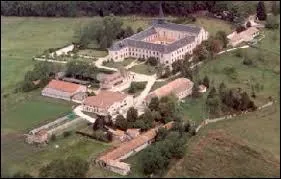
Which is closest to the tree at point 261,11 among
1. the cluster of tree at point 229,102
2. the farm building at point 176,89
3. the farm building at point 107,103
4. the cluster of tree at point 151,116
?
the farm building at point 176,89

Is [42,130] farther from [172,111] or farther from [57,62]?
[57,62]

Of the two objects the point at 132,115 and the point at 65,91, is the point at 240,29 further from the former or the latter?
the point at 132,115

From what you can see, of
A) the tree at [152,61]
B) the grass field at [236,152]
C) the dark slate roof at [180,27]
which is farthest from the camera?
the dark slate roof at [180,27]

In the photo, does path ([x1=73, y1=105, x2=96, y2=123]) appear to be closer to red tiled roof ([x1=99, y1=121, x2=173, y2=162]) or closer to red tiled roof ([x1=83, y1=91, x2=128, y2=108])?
red tiled roof ([x1=83, y1=91, x2=128, y2=108])

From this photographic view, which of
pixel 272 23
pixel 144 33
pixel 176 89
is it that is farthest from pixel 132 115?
pixel 272 23

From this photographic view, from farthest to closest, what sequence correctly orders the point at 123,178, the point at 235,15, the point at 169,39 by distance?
the point at 235,15
the point at 169,39
the point at 123,178

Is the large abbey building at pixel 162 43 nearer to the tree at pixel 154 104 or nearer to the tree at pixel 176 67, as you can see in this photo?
the tree at pixel 176 67

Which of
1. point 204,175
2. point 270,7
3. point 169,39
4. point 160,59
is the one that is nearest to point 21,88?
point 160,59
